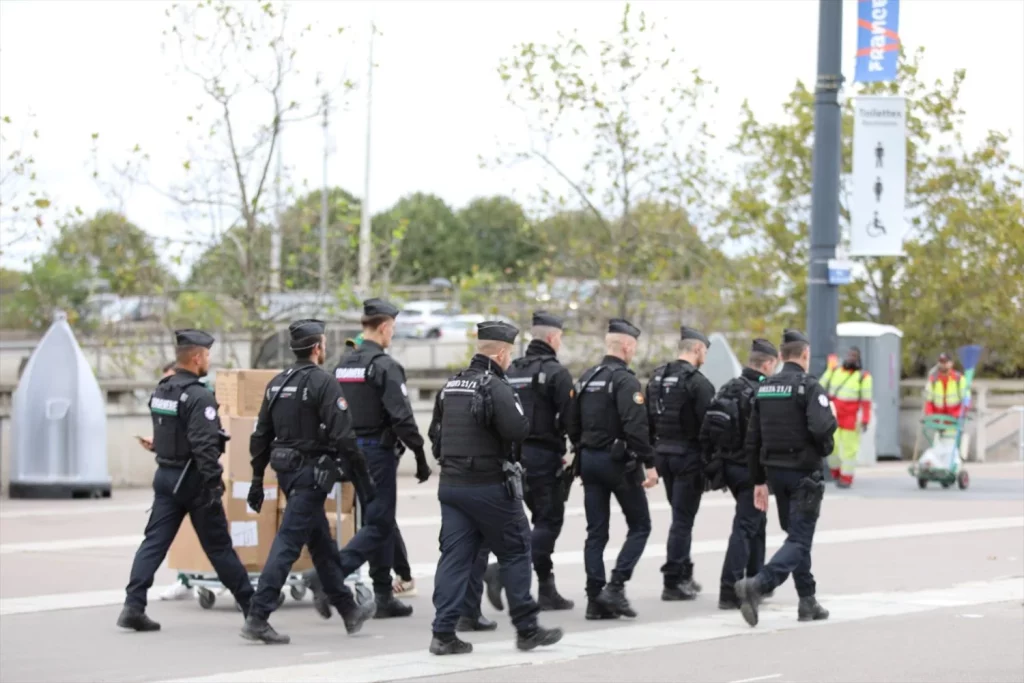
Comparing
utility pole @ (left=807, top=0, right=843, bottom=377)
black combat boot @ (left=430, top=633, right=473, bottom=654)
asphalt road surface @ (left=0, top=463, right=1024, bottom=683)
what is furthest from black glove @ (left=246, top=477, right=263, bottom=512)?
utility pole @ (left=807, top=0, right=843, bottom=377)

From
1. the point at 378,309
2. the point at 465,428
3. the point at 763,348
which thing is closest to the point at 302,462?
the point at 465,428

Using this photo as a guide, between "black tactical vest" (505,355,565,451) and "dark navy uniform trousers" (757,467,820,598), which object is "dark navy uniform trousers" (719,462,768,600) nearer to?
"dark navy uniform trousers" (757,467,820,598)

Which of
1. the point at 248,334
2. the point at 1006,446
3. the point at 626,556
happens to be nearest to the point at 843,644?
the point at 626,556

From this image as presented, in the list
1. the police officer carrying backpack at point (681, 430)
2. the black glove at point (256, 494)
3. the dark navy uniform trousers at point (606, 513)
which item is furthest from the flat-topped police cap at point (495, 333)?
the police officer carrying backpack at point (681, 430)

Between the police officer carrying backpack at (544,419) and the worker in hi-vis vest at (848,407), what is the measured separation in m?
10.5

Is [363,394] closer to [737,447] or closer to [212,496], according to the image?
[212,496]

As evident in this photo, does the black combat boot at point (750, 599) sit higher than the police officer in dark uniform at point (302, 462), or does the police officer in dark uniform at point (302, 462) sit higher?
the police officer in dark uniform at point (302, 462)

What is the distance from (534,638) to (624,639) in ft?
3.22

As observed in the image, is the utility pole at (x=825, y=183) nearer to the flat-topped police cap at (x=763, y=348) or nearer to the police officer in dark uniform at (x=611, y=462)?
the flat-topped police cap at (x=763, y=348)

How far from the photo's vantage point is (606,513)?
11.2 metres

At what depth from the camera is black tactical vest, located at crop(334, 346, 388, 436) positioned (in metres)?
11.0

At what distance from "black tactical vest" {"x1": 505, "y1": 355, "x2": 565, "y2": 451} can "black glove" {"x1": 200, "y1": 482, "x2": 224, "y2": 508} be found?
6.84 feet

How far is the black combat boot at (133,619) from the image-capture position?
1031cm

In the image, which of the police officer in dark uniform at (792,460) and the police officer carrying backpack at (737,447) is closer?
the police officer in dark uniform at (792,460)
